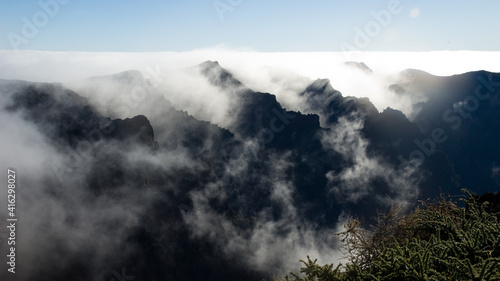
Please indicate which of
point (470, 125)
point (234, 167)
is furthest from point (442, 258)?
point (470, 125)

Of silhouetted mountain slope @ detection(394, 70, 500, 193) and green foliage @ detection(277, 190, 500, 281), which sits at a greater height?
silhouetted mountain slope @ detection(394, 70, 500, 193)

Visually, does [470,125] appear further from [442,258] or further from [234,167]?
[442,258]

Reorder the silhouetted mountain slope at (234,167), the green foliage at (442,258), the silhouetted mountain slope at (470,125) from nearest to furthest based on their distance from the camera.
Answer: the green foliage at (442,258)
the silhouetted mountain slope at (234,167)
the silhouetted mountain slope at (470,125)

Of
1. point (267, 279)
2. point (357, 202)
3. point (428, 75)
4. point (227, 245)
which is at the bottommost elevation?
point (267, 279)

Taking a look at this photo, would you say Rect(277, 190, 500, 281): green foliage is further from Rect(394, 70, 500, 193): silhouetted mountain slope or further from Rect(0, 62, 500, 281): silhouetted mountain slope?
Rect(394, 70, 500, 193): silhouetted mountain slope

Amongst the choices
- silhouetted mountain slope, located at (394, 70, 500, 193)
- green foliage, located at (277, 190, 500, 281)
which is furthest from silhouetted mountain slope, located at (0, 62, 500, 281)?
green foliage, located at (277, 190, 500, 281)

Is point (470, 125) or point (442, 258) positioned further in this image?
Answer: point (470, 125)

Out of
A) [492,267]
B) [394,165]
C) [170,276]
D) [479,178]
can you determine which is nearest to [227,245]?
[170,276]

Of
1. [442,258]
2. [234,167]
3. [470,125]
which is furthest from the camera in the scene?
[470,125]

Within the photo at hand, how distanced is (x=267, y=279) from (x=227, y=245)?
1694 cm

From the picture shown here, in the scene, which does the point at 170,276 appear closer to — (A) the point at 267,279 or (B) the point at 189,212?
(B) the point at 189,212

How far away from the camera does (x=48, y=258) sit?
58.3 metres

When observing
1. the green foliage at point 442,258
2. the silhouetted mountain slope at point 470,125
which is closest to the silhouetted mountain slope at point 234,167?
the silhouetted mountain slope at point 470,125

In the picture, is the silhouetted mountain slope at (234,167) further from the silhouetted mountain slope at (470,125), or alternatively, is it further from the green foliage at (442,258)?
the green foliage at (442,258)
